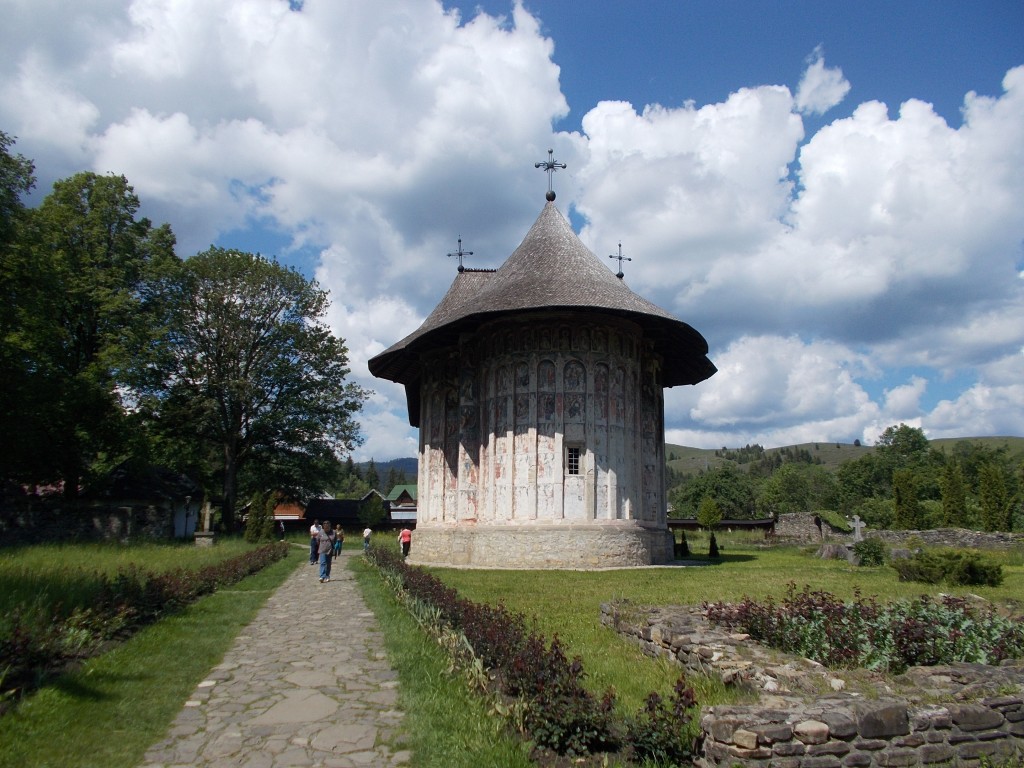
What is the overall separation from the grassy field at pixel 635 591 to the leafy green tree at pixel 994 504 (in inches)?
788

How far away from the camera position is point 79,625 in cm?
776

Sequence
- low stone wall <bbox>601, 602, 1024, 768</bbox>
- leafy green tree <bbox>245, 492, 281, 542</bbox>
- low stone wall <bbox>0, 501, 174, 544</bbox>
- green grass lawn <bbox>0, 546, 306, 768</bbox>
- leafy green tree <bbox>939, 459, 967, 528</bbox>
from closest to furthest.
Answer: low stone wall <bbox>601, 602, 1024, 768</bbox> → green grass lawn <bbox>0, 546, 306, 768</bbox> → low stone wall <bbox>0, 501, 174, 544</bbox> → leafy green tree <bbox>245, 492, 281, 542</bbox> → leafy green tree <bbox>939, 459, 967, 528</bbox>

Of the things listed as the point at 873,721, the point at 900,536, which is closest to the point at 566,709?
the point at 873,721

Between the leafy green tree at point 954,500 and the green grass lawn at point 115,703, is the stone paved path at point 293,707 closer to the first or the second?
the green grass lawn at point 115,703

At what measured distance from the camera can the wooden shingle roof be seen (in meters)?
21.1

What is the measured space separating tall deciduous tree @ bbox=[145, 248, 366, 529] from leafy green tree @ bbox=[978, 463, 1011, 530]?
118 ft

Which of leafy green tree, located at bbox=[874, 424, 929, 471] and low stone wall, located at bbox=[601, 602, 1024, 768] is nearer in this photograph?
low stone wall, located at bbox=[601, 602, 1024, 768]

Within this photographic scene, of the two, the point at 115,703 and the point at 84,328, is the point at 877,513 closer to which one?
the point at 84,328

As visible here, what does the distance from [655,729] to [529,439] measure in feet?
56.3

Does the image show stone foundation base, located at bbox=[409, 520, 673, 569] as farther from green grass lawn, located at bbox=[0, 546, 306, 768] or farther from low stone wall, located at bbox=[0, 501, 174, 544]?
low stone wall, located at bbox=[0, 501, 174, 544]

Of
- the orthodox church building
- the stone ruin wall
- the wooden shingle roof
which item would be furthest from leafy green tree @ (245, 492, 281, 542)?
the stone ruin wall

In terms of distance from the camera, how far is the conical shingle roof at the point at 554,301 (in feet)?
69.1

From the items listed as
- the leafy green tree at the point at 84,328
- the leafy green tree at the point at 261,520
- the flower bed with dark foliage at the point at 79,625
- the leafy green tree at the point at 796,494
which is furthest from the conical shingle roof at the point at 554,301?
the leafy green tree at the point at 796,494

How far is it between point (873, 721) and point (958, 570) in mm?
12500
